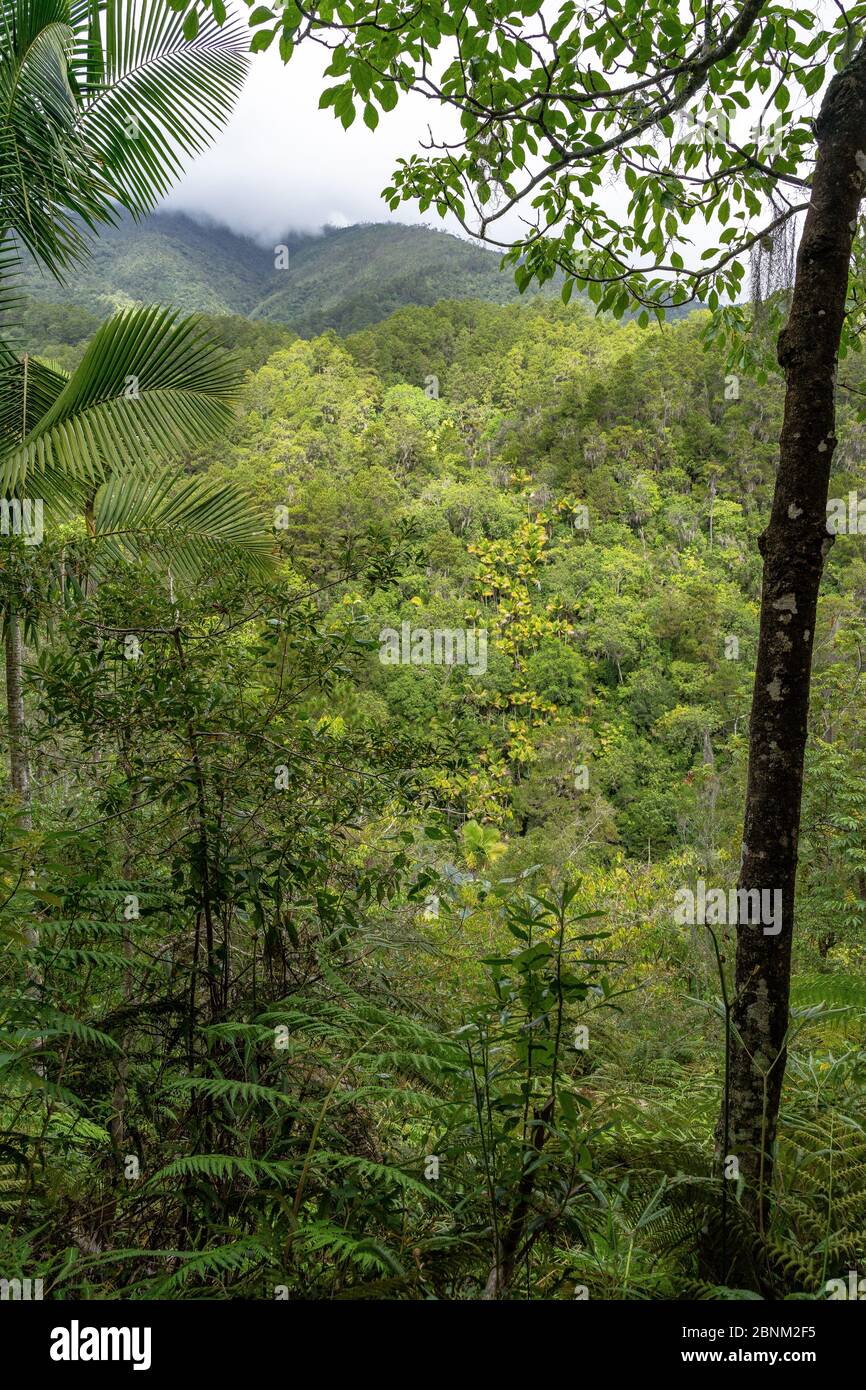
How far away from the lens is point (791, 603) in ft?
6.10

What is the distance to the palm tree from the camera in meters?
4.88

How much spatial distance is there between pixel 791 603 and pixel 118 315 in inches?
199

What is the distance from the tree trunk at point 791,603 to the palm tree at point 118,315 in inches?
134

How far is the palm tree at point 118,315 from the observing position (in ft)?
16.0

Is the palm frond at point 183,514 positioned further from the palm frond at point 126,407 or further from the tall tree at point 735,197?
the tall tree at point 735,197

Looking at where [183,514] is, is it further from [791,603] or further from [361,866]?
[791,603]

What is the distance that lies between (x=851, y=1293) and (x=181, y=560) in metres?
5.30

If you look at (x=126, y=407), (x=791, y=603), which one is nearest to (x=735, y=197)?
(x=791, y=603)

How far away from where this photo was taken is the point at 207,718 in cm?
212

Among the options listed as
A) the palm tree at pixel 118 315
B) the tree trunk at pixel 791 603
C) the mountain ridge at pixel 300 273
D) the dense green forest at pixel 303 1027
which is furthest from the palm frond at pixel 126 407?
the mountain ridge at pixel 300 273

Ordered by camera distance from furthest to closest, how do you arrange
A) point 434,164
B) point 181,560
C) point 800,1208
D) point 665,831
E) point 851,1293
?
point 665,831
point 181,560
point 434,164
point 800,1208
point 851,1293

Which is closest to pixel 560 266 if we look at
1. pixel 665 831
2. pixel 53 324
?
pixel 665 831

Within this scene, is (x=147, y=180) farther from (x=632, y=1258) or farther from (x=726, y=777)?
(x=726, y=777)

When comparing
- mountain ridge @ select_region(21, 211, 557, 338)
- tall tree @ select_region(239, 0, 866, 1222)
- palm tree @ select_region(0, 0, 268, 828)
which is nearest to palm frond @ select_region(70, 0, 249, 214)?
palm tree @ select_region(0, 0, 268, 828)
